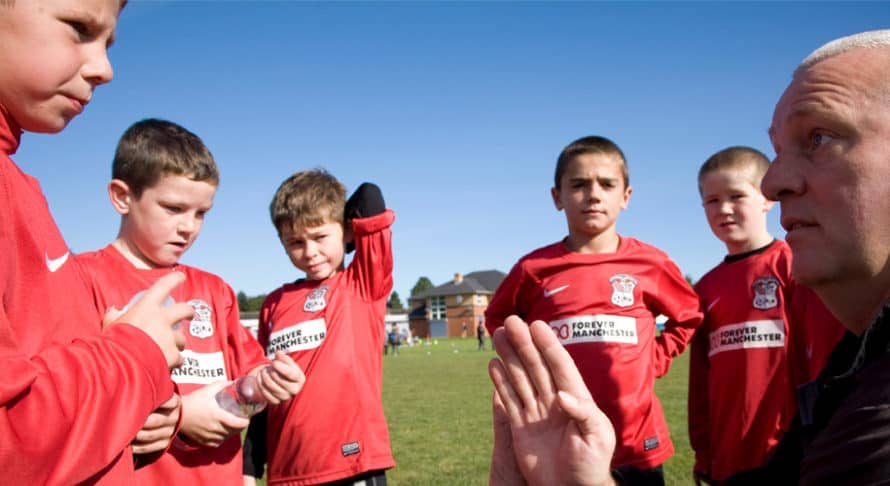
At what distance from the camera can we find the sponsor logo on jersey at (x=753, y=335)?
13.5 feet

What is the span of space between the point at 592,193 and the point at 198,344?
2632 mm

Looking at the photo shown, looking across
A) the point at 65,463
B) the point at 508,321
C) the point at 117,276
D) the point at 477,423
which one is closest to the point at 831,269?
the point at 508,321

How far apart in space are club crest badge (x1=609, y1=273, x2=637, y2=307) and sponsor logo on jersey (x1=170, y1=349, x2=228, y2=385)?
242 cm

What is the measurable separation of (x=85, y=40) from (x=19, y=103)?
22 cm

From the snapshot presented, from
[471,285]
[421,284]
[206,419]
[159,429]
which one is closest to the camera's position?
[159,429]

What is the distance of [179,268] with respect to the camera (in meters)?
3.25

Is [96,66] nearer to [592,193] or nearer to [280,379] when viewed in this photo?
[280,379]

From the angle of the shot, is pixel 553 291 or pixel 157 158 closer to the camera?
pixel 157 158

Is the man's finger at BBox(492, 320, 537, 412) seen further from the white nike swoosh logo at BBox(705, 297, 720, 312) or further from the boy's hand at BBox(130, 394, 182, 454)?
the white nike swoosh logo at BBox(705, 297, 720, 312)

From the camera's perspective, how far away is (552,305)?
4156 mm

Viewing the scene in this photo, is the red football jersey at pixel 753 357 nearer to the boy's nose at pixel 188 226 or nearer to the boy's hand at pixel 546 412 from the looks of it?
the boy's hand at pixel 546 412

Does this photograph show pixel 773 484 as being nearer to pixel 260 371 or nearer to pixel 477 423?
pixel 260 371

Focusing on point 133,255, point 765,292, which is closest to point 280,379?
point 133,255

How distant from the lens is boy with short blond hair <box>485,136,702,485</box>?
383 centimetres
